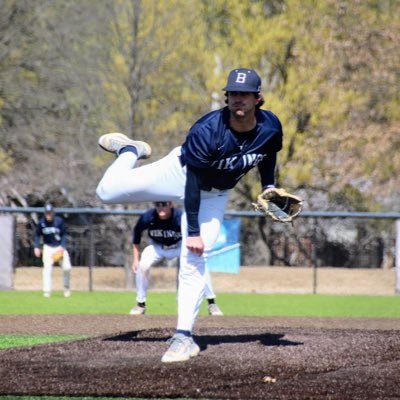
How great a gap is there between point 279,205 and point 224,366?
1.53 meters

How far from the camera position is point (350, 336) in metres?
8.59

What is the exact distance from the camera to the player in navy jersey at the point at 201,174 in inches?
273

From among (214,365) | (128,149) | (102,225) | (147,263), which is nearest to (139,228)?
(147,263)

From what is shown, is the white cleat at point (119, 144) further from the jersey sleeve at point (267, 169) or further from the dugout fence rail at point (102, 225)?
the dugout fence rail at point (102, 225)

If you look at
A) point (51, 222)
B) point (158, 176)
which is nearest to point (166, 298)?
point (51, 222)

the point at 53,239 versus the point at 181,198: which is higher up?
the point at 181,198

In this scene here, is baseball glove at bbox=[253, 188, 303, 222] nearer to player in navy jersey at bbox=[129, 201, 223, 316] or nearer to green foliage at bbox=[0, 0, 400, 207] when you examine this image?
player in navy jersey at bbox=[129, 201, 223, 316]

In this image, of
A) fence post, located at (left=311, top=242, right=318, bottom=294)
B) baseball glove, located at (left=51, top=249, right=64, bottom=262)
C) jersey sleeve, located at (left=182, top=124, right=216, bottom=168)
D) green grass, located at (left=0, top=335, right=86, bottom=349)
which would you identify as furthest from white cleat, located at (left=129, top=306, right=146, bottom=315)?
fence post, located at (left=311, top=242, right=318, bottom=294)

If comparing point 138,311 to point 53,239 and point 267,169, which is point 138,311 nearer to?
point 53,239

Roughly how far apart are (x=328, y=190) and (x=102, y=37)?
756 cm

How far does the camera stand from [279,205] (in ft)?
25.3

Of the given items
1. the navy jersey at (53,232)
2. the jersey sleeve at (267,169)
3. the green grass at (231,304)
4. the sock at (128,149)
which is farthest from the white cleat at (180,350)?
the navy jersey at (53,232)

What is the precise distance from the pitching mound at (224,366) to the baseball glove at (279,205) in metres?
1.09

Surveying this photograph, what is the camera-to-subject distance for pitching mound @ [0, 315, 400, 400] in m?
5.82
